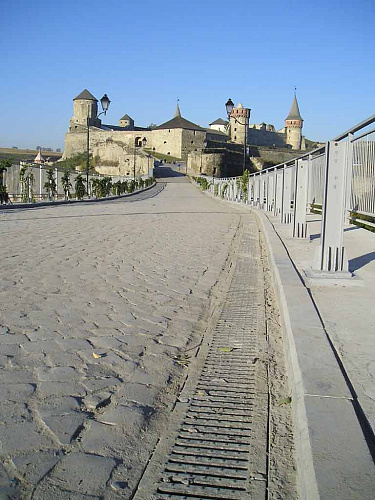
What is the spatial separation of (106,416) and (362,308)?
2.48m

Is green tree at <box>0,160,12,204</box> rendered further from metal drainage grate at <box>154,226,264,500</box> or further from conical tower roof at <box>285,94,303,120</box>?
conical tower roof at <box>285,94,303,120</box>

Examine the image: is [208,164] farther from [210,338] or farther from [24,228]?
[210,338]

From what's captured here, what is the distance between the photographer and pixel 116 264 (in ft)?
24.4

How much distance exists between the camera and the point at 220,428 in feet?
8.70

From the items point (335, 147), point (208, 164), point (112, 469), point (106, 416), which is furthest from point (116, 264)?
point (208, 164)

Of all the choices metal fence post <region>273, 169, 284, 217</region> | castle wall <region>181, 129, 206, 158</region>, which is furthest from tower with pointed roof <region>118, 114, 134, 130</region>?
metal fence post <region>273, 169, 284, 217</region>

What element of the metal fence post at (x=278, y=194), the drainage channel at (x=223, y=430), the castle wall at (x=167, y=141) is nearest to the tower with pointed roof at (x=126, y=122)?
the castle wall at (x=167, y=141)

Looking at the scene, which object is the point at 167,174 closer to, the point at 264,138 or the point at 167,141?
the point at 167,141

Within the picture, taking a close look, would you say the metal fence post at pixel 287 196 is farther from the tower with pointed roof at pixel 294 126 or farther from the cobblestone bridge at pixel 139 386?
the tower with pointed roof at pixel 294 126

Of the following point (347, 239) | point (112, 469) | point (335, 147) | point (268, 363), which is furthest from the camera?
point (347, 239)

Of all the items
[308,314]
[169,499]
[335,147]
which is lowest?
[169,499]

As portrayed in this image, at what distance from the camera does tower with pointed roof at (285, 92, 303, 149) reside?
11162 centimetres

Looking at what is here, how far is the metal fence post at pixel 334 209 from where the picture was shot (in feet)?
19.0

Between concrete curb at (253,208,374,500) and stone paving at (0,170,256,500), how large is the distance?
69cm
